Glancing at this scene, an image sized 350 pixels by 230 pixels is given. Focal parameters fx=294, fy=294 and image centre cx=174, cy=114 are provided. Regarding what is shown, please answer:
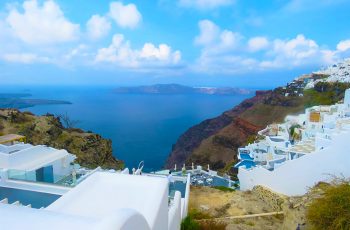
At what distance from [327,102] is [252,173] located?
33393mm

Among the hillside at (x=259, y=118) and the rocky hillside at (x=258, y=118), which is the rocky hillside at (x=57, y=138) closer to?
the rocky hillside at (x=258, y=118)

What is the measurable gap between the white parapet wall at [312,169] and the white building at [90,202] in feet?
29.2

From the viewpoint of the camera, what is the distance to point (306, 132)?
76.3 ft

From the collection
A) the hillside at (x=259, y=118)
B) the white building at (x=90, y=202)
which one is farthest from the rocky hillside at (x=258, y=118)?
the white building at (x=90, y=202)

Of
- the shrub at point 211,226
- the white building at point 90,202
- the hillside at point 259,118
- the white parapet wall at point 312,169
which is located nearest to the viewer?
the white building at point 90,202

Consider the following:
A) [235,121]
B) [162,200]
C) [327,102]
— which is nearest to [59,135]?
[162,200]

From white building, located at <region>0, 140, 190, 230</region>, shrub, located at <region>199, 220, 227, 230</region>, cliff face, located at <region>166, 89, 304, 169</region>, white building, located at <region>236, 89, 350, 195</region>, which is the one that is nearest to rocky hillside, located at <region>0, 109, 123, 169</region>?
white building, located at <region>236, 89, 350, 195</region>

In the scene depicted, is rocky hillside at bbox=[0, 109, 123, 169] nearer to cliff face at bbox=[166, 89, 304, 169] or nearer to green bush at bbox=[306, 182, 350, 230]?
cliff face at bbox=[166, 89, 304, 169]

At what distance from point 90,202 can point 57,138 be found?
29.4 metres

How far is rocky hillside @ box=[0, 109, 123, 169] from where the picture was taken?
3047 cm

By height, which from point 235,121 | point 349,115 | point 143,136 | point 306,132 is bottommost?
point 143,136

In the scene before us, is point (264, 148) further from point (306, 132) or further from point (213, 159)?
point (213, 159)

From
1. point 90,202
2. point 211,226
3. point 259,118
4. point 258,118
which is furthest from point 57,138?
point 259,118

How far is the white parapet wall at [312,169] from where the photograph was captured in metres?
13.9
